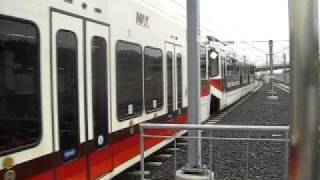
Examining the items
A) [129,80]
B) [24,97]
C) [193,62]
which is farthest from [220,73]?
[24,97]

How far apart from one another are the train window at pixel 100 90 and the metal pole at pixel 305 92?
13.1ft

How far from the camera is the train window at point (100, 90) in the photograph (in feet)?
22.4

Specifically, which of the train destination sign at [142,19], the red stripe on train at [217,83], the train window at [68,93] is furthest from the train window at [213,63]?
the train window at [68,93]

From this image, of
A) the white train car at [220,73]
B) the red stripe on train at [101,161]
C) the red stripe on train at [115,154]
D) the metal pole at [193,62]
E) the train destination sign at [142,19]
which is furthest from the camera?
the white train car at [220,73]

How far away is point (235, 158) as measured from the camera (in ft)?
22.4

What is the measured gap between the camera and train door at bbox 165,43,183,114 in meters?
11.1

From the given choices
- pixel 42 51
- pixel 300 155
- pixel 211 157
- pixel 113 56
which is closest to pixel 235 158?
pixel 211 157

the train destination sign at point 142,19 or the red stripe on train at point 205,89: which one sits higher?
the train destination sign at point 142,19

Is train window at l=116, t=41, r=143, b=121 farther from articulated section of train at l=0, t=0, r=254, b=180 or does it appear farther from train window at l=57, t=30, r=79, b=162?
train window at l=57, t=30, r=79, b=162

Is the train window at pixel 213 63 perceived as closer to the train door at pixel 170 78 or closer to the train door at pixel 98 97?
the train door at pixel 170 78

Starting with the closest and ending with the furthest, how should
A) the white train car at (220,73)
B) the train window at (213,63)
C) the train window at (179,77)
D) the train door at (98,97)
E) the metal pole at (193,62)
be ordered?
the train door at (98,97), the metal pole at (193,62), the train window at (179,77), the train window at (213,63), the white train car at (220,73)

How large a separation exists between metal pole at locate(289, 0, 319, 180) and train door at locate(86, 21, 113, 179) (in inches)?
151

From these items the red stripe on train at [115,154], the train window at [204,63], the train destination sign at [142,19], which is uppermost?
the train destination sign at [142,19]

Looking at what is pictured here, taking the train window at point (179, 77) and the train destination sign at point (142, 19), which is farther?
the train window at point (179, 77)
